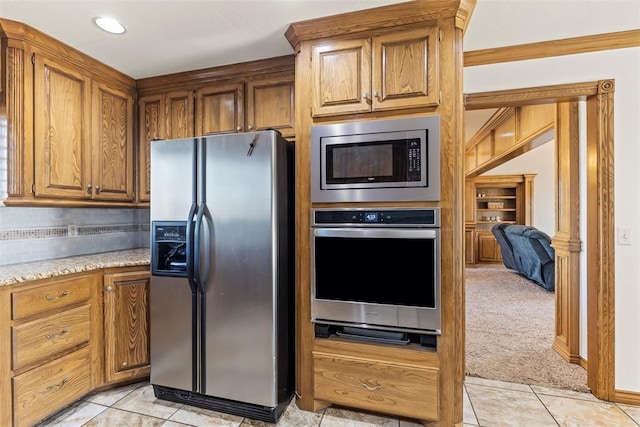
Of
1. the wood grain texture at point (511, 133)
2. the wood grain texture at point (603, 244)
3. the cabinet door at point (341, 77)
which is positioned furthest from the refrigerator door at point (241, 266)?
the wood grain texture at point (511, 133)

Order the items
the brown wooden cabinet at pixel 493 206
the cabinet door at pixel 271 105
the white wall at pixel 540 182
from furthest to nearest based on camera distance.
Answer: the brown wooden cabinet at pixel 493 206, the white wall at pixel 540 182, the cabinet door at pixel 271 105

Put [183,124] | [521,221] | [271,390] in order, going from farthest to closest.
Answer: [521,221] < [183,124] < [271,390]

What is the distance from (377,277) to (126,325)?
181 centimetres

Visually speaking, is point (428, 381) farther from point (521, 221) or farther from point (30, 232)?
point (521, 221)

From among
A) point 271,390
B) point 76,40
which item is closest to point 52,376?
point 271,390

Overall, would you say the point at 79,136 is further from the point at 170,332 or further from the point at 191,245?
the point at 170,332

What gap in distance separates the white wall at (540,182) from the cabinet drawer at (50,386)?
28.0 feet

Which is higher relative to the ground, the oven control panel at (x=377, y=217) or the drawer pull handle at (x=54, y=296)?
the oven control panel at (x=377, y=217)

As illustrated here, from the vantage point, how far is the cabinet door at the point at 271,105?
240cm

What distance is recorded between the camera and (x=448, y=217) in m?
1.73

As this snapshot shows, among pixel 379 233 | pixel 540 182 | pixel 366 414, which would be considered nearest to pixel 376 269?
pixel 379 233

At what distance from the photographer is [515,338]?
3164mm

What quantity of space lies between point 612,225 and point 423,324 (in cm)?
150

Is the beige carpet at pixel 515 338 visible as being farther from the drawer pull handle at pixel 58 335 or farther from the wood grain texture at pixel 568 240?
the drawer pull handle at pixel 58 335
